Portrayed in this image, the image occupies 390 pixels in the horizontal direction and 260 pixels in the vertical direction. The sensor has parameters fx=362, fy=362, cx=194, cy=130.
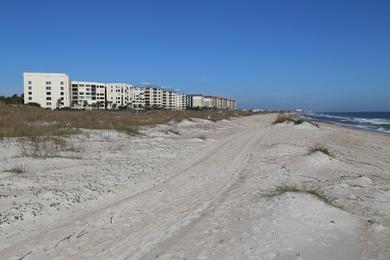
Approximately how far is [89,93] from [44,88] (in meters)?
22.3

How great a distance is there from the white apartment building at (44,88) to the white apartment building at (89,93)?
731cm

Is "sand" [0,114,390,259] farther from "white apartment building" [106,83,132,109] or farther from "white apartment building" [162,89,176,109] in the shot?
"white apartment building" [162,89,176,109]

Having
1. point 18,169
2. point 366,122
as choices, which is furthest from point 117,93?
point 18,169

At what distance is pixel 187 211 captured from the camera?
7.23 m

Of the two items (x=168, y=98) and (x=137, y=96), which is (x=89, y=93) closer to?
(x=137, y=96)

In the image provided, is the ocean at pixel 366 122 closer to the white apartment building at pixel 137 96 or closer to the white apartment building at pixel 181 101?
the white apartment building at pixel 137 96

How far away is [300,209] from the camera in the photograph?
22.1 feet

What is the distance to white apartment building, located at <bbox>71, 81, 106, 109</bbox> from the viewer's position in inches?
5128

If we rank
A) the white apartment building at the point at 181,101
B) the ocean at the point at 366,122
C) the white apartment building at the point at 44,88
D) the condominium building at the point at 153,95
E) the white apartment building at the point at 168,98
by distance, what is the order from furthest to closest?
1. the white apartment building at the point at 181,101
2. the white apartment building at the point at 168,98
3. the condominium building at the point at 153,95
4. the white apartment building at the point at 44,88
5. the ocean at the point at 366,122

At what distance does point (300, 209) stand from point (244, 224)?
1.15m

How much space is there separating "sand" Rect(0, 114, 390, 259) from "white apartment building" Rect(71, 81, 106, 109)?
395ft

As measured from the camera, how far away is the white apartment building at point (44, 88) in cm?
11656

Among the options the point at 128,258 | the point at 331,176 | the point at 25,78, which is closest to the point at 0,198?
the point at 128,258

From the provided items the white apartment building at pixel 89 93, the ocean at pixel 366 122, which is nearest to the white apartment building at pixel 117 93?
the white apartment building at pixel 89 93
